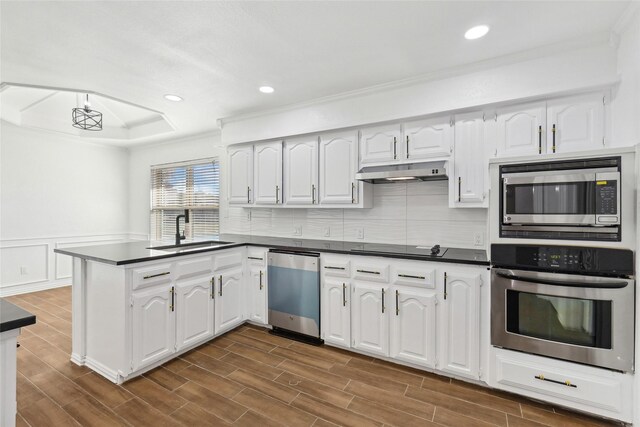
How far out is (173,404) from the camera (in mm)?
2109

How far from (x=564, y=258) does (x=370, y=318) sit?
1507 mm

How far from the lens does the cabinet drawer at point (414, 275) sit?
2445mm

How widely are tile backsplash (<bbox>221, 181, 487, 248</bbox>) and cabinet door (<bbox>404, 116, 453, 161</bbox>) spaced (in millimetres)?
424

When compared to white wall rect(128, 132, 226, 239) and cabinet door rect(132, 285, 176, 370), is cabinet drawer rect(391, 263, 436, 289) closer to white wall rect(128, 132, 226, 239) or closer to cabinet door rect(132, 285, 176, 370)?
cabinet door rect(132, 285, 176, 370)

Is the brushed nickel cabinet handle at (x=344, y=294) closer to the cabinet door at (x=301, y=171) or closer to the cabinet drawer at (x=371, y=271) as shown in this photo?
the cabinet drawer at (x=371, y=271)

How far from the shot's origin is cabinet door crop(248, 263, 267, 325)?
3.34m

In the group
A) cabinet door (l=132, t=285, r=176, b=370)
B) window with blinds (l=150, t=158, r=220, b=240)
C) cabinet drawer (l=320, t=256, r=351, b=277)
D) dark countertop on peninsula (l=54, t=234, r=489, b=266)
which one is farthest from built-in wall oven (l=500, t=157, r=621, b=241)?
window with blinds (l=150, t=158, r=220, b=240)

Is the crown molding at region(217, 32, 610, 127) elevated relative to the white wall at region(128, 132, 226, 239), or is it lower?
elevated

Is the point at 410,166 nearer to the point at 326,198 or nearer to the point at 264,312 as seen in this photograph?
the point at 326,198

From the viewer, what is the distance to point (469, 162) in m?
2.61

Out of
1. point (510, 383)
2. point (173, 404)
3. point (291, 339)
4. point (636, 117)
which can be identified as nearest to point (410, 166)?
point (636, 117)

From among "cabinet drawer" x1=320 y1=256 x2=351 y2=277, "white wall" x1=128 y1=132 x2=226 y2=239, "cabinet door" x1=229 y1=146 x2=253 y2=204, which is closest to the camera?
"cabinet drawer" x1=320 y1=256 x2=351 y2=277

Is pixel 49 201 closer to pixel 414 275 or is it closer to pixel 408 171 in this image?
pixel 408 171

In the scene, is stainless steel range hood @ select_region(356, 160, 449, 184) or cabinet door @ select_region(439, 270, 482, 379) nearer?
cabinet door @ select_region(439, 270, 482, 379)
